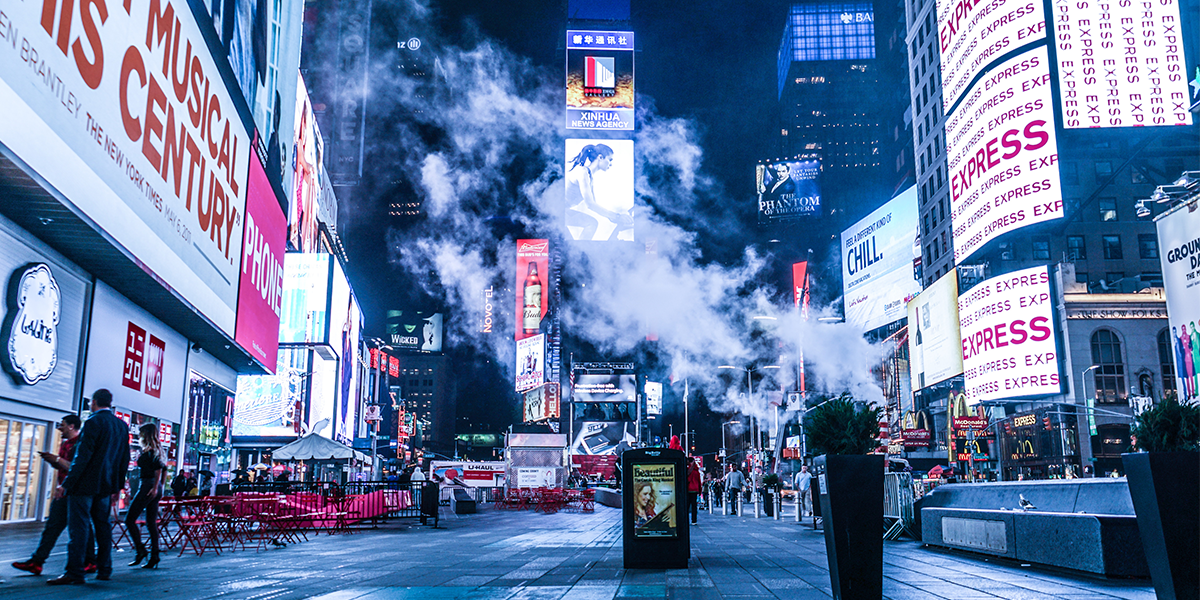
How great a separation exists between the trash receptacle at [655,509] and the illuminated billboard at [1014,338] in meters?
36.9

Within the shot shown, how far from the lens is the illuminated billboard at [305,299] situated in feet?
162

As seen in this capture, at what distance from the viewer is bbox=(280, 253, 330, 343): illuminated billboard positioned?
49.5 meters

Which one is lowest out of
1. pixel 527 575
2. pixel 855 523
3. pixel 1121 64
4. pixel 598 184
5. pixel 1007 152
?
pixel 527 575

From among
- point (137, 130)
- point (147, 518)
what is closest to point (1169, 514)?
point (147, 518)

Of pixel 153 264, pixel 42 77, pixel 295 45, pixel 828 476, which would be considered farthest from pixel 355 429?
pixel 828 476

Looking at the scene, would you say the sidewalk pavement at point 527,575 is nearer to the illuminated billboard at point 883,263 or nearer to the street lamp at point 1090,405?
the street lamp at point 1090,405

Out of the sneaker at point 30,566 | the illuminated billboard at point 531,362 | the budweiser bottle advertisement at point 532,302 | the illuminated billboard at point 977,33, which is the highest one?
the budweiser bottle advertisement at point 532,302

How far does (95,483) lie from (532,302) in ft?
457

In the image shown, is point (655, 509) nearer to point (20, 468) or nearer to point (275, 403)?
point (20, 468)

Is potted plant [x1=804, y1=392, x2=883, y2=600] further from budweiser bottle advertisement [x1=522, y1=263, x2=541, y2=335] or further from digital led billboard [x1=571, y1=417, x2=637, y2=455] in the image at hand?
budweiser bottle advertisement [x1=522, y1=263, x2=541, y2=335]

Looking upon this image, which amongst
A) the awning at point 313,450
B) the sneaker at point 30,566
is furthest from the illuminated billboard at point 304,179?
the sneaker at point 30,566

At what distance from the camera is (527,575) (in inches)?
356

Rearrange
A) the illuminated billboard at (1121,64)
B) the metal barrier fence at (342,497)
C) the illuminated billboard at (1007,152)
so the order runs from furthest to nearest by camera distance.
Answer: the illuminated billboard at (1007,152)
the illuminated billboard at (1121,64)
the metal barrier fence at (342,497)

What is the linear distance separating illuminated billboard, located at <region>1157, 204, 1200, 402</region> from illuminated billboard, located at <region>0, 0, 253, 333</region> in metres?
26.5
